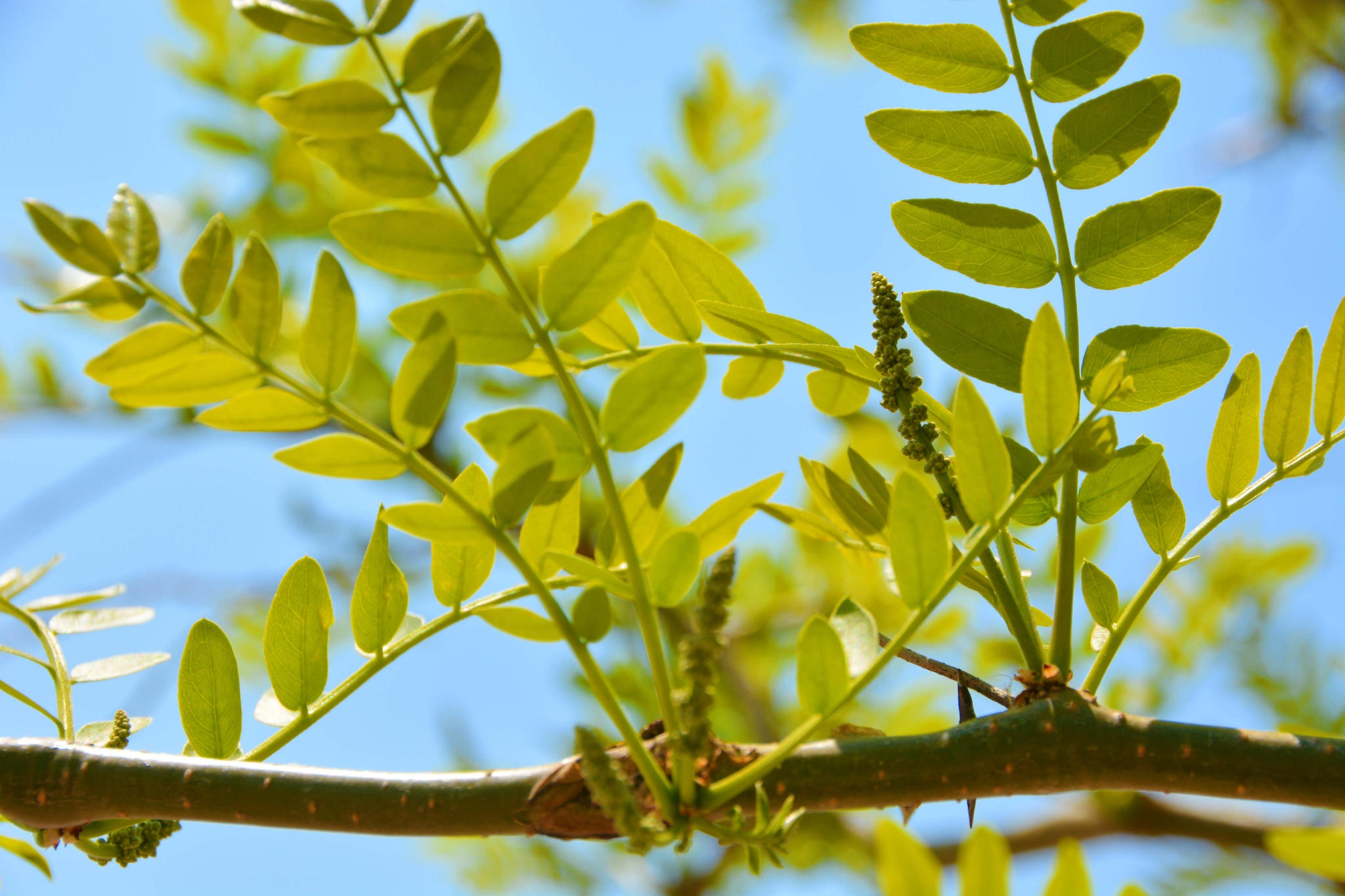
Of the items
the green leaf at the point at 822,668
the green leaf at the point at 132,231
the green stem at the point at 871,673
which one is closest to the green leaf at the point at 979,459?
the green stem at the point at 871,673

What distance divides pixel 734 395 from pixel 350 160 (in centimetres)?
37

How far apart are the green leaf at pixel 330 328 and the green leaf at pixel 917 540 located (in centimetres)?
31

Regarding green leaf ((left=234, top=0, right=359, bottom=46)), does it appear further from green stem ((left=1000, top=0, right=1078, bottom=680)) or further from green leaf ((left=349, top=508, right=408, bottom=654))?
green stem ((left=1000, top=0, right=1078, bottom=680))

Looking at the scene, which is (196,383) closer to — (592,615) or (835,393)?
(592,615)

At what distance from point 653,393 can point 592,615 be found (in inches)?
5.1

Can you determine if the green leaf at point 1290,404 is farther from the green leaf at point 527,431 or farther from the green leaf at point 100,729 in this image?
the green leaf at point 100,729

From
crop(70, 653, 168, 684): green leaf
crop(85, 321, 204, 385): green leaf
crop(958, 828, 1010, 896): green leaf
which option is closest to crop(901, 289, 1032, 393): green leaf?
crop(958, 828, 1010, 896): green leaf

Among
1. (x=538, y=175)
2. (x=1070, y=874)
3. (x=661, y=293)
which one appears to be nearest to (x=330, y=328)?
(x=538, y=175)

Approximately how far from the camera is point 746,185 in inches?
70.2

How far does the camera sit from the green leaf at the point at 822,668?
1.63ft

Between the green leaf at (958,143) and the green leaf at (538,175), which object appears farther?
the green leaf at (958,143)

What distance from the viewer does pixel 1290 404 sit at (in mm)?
673

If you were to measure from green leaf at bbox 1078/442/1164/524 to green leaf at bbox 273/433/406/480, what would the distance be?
1.56ft

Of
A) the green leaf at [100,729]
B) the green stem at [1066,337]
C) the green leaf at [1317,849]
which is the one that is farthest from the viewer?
the green leaf at [100,729]
